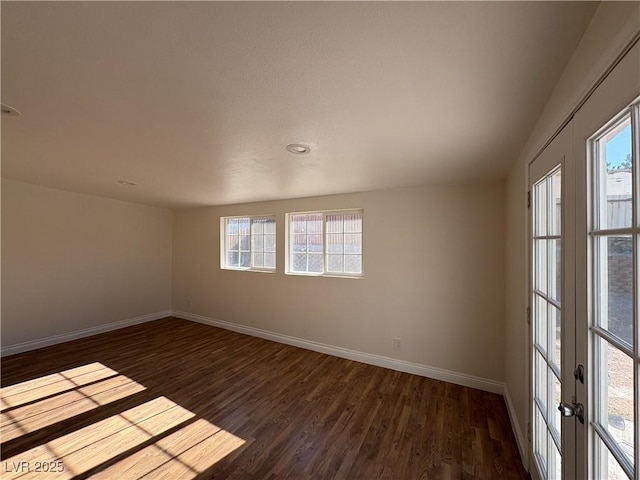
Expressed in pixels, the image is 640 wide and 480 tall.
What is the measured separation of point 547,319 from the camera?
1317 mm

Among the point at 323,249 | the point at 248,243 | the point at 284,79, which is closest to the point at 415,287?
the point at 323,249

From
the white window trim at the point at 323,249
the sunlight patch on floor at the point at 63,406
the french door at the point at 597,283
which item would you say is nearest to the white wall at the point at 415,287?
the white window trim at the point at 323,249

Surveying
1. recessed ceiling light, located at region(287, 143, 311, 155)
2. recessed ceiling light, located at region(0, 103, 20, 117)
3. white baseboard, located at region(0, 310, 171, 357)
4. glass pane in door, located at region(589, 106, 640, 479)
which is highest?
recessed ceiling light, located at region(0, 103, 20, 117)

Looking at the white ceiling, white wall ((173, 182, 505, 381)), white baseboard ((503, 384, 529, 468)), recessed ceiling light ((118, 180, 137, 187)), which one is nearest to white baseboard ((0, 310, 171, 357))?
white wall ((173, 182, 505, 381))

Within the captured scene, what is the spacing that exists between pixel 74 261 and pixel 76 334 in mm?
1130

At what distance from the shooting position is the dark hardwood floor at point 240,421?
1.66 m

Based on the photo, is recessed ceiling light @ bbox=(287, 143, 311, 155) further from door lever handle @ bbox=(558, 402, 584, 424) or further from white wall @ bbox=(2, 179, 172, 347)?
white wall @ bbox=(2, 179, 172, 347)

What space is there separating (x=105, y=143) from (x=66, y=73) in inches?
36.8

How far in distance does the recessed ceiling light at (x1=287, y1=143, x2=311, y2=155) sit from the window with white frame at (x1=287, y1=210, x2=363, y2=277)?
151 cm

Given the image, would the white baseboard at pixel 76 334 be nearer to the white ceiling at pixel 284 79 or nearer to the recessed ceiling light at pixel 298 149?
the white ceiling at pixel 284 79

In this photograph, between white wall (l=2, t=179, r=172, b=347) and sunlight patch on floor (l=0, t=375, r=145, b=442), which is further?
white wall (l=2, t=179, r=172, b=347)

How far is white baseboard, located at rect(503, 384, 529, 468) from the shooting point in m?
1.67

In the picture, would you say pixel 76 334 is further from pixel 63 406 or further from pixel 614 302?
pixel 614 302

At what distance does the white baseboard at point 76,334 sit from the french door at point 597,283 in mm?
5545
